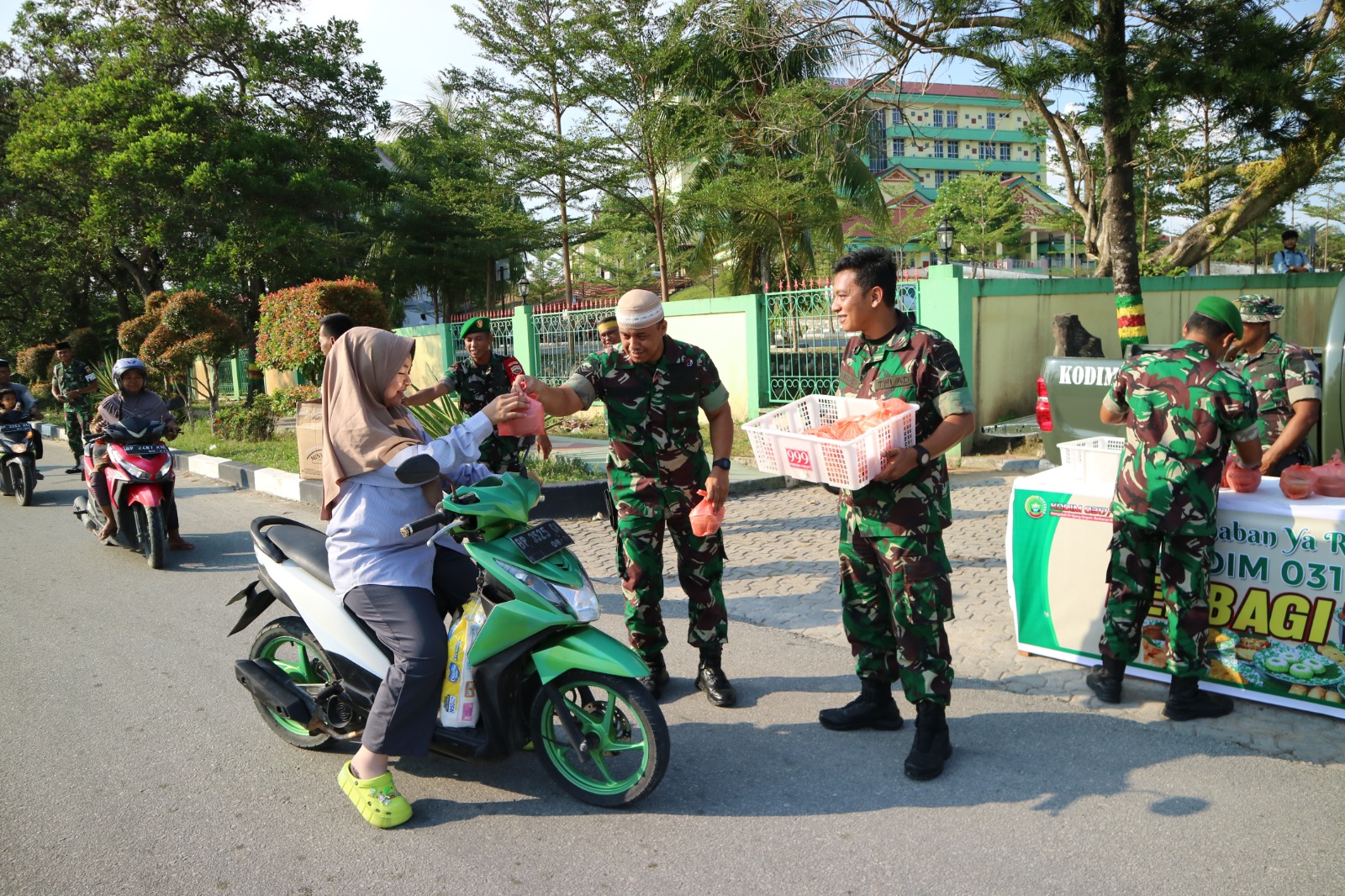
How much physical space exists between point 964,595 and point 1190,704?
1.83 m

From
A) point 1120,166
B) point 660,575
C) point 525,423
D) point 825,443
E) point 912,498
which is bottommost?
point 660,575

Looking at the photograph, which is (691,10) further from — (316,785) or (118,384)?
(316,785)

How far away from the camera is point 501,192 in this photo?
1995 centimetres

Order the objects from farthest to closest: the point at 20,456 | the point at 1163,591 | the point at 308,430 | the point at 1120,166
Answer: the point at 308,430 < the point at 20,456 < the point at 1120,166 < the point at 1163,591

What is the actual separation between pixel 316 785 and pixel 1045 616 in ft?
10.7

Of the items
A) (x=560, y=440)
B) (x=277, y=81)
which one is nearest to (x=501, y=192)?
(x=277, y=81)

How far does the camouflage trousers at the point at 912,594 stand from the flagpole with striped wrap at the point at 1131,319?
6.09 meters

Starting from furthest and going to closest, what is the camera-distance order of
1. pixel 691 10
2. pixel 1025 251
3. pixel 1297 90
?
1. pixel 1025 251
2. pixel 691 10
3. pixel 1297 90

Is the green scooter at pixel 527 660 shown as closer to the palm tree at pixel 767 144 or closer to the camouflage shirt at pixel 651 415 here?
the camouflage shirt at pixel 651 415

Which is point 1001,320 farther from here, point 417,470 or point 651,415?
point 417,470

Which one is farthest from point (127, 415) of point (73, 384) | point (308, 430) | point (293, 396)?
point (73, 384)

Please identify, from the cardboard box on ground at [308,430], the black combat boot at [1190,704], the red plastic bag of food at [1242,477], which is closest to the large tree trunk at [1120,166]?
the red plastic bag of food at [1242,477]

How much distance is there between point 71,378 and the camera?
450 inches

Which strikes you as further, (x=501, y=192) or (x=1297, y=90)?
(x=501, y=192)
